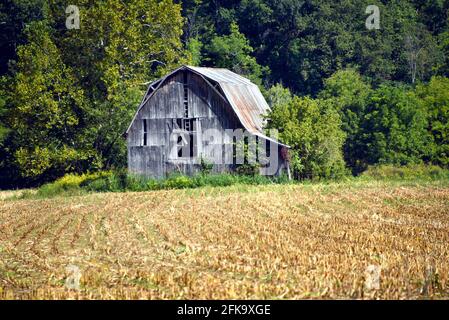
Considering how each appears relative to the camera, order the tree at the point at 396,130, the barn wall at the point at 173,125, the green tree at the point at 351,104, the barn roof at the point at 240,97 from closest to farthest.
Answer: the barn roof at the point at 240,97, the barn wall at the point at 173,125, the tree at the point at 396,130, the green tree at the point at 351,104

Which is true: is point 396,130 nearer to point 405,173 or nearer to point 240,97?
point 405,173

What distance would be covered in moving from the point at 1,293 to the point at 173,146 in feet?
106

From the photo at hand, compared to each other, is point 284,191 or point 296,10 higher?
point 296,10

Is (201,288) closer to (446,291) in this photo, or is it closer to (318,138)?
(446,291)

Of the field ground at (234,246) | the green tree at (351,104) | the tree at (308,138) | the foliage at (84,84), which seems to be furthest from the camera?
the green tree at (351,104)

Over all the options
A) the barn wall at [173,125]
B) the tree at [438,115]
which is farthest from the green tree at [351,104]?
the barn wall at [173,125]

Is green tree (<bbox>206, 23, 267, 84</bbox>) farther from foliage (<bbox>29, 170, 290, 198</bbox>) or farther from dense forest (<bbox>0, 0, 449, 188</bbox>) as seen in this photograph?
foliage (<bbox>29, 170, 290, 198</bbox>)

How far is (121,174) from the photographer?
46.4 m

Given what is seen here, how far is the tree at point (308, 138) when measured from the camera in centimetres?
4538

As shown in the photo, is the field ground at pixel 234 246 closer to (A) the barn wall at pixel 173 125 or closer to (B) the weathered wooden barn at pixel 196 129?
(B) the weathered wooden barn at pixel 196 129

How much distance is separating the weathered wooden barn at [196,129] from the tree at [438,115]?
12733 millimetres

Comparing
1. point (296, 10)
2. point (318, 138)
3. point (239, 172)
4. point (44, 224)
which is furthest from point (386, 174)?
point (296, 10)

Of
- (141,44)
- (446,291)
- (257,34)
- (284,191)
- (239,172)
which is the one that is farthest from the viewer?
(257,34)

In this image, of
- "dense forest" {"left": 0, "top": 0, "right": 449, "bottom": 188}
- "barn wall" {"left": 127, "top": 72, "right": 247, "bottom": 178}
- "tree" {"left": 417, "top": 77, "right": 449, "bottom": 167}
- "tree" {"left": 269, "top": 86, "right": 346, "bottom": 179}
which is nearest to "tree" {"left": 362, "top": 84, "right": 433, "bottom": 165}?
"dense forest" {"left": 0, "top": 0, "right": 449, "bottom": 188}
